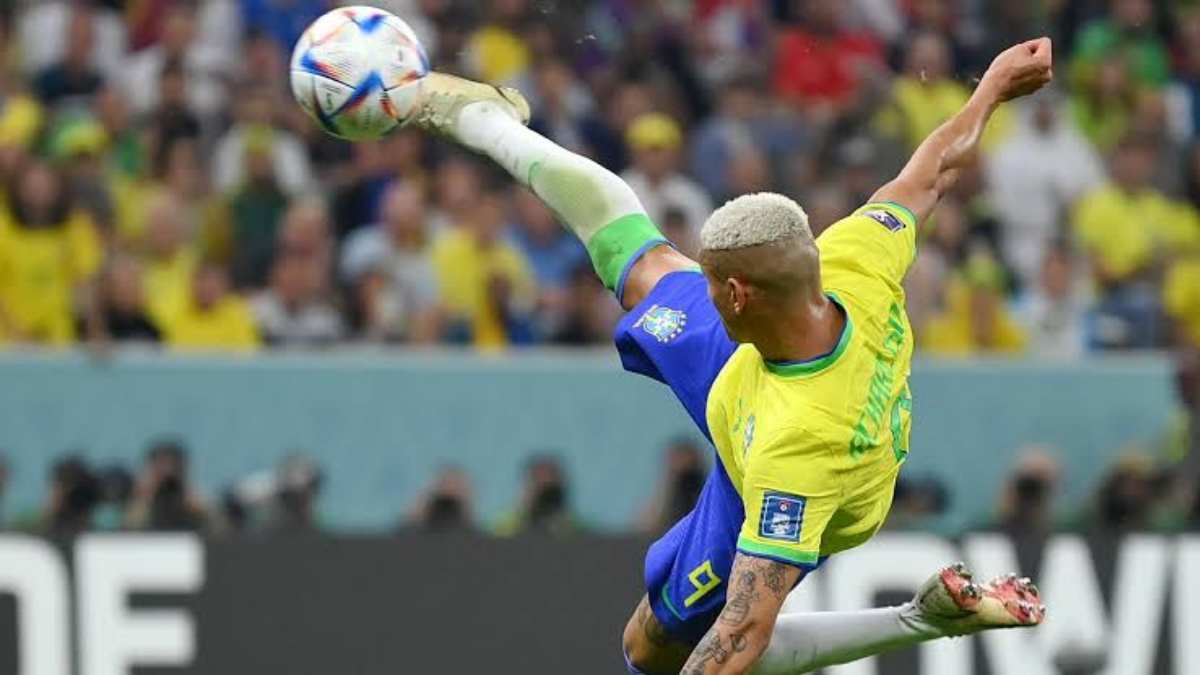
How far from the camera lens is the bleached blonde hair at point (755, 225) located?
313 inches

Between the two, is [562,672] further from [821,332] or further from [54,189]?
[821,332]

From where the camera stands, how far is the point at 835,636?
9.09m

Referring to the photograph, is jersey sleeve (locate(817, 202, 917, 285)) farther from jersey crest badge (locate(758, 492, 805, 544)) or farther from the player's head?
jersey crest badge (locate(758, 492, 805, 544))

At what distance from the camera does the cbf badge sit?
8680 mm

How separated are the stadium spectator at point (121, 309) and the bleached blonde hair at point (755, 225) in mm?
6320

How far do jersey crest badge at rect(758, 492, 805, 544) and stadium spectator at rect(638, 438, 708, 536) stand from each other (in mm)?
5403

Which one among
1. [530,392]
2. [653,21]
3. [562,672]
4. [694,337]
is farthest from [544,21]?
[694,337]

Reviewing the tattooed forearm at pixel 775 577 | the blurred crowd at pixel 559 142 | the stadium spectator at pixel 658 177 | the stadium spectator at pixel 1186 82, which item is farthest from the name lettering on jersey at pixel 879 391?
the stadium spectator at pixel 1186 82

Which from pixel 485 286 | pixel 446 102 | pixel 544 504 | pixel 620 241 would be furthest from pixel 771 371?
A: pixel 485 286

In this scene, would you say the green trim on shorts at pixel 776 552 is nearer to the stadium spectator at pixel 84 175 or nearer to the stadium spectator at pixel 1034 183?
the stadium spectator at pixel 84 175

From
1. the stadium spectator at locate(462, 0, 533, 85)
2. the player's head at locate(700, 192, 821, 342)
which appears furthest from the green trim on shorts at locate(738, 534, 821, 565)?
the stadium spectator at locate(462, 0, 533, 85)

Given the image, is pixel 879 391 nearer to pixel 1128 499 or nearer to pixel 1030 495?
pixel 1030 495

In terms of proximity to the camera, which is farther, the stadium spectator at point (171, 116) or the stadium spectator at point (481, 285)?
the stadium spectator at point (171, 116)

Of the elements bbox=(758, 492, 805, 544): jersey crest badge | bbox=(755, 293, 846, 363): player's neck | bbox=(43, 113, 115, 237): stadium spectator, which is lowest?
bbox=(758, 492, 805, 544): jersey crest badge
